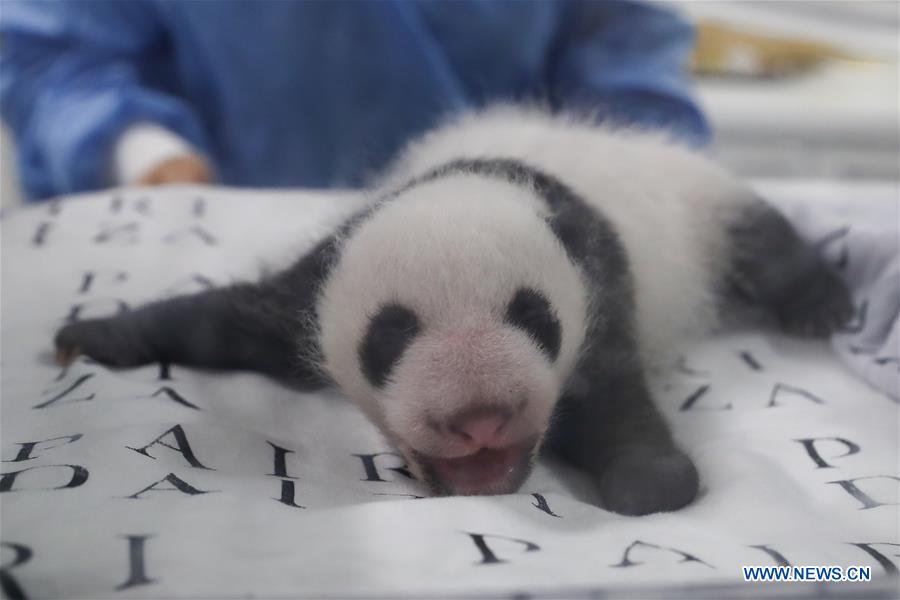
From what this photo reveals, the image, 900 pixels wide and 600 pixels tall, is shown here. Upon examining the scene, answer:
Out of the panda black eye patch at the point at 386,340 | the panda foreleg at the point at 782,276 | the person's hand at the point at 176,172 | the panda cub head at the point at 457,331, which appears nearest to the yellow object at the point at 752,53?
the panda foreleg at the point at 782,276

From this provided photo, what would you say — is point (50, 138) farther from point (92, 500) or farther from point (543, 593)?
point (543, 593)

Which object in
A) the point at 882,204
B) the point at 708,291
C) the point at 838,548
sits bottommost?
the point at 838,548

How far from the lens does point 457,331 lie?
2.41 feet

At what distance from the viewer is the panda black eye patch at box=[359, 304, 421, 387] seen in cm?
76

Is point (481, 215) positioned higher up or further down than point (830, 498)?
higher up

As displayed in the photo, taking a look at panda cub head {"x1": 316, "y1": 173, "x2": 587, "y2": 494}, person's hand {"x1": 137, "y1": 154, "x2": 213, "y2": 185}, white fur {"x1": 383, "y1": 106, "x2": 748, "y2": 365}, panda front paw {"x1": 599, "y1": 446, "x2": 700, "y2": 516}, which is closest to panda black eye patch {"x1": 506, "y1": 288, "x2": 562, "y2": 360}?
panda cub head {"x1": 316, "y1": 173, "x2": 587, "y2": 494}

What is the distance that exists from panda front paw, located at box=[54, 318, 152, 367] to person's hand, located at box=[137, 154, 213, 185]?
72cm

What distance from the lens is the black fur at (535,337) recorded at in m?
0.79

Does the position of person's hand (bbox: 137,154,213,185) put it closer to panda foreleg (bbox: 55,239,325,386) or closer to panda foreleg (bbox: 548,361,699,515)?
panda foreleg (bbox: 55,239,325,386)

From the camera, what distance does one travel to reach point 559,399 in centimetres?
82

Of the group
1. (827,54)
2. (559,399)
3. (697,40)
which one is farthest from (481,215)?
(827,54)

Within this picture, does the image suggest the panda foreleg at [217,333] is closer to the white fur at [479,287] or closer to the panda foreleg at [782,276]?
the white fur at [479,287]

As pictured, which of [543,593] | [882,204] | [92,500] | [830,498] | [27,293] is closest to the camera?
[543,593]

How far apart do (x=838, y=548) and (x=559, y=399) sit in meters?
0.27
